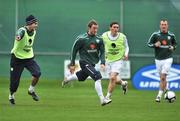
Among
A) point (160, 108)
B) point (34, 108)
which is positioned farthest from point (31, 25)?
point (160, 108)

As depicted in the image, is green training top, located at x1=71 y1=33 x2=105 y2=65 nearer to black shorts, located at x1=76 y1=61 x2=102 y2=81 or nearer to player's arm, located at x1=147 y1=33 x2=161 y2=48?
black shorts, located at x1=76 y1=61 x2=102 y2=81

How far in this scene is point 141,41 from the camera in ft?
103

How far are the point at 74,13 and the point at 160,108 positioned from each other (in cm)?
1207

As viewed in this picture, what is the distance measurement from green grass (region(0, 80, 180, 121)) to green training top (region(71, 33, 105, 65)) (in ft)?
4.17

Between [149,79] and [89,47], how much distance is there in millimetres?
7630

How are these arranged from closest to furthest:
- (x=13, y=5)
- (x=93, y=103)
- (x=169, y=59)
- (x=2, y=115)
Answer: (x=2, y=115)
(x=93, y=103)
(x=169, y=59)
(x=13, y=5)

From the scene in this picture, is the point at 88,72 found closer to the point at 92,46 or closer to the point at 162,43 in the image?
the point at 92,46

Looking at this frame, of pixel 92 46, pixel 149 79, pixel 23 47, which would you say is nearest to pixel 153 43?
pixel 92 46

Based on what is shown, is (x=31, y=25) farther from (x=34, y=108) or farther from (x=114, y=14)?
(x=114, y=14)

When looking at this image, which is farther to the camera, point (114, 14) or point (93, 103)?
point (114, 14)

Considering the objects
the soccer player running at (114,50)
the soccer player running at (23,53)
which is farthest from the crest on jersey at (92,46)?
the soccer player running at (114,50)

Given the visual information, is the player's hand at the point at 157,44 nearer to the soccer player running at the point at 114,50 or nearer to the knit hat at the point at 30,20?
the soccer player running at the point at 114,50

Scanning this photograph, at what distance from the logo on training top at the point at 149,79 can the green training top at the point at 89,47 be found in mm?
7246

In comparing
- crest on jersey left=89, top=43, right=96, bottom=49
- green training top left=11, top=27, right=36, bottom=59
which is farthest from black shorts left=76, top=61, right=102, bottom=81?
green training top left=11, top=27, right=36, bottom=59
